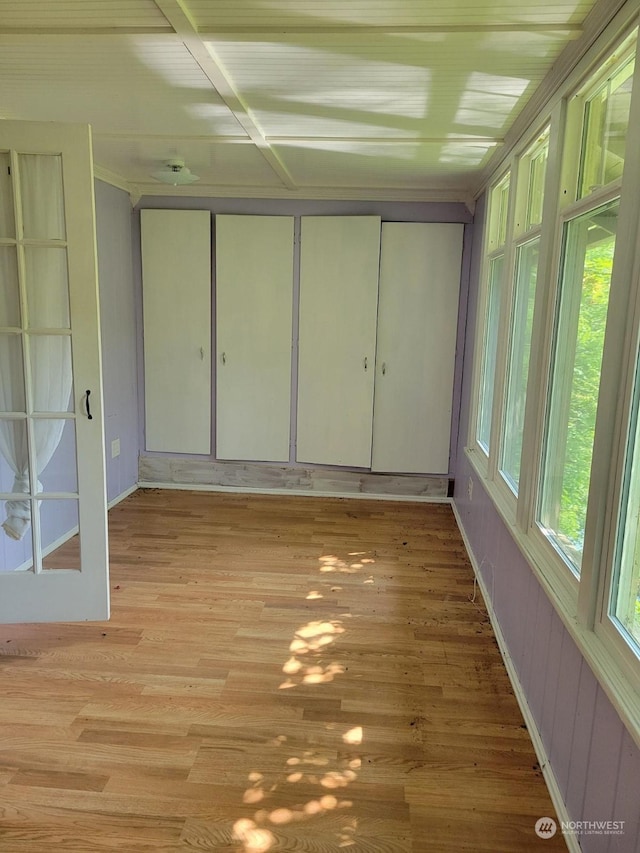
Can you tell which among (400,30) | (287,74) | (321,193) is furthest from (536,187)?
(321,193)

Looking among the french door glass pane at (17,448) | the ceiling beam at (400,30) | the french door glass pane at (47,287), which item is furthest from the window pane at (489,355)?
the french door glass pane at (17,448)

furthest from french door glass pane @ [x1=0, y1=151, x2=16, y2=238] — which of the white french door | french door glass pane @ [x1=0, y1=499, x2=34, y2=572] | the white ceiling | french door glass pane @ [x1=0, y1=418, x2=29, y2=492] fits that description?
french door glass pane @ [x1=0, y1=499, x2=34, y2=572]

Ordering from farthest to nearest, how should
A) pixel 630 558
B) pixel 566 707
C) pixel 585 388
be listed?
pixel 585 388 < pixel 566 707 < pixel 630 558

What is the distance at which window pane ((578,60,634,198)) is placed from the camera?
1.68m

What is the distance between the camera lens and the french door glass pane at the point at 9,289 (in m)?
2.48

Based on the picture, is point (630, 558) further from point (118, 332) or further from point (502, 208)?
point (118, 332)

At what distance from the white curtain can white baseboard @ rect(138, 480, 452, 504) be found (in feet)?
7.49

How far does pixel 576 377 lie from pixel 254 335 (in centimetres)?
306

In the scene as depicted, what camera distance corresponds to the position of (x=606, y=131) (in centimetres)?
183

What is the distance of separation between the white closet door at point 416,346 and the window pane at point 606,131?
240cm

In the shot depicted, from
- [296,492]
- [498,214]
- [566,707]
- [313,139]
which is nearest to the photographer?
[566,707]

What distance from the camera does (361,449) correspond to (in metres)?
4.71

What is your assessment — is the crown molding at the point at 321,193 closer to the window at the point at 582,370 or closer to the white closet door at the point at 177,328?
the white closet door at the point at 177,328

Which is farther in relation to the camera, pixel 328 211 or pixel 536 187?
pixel 328 211
